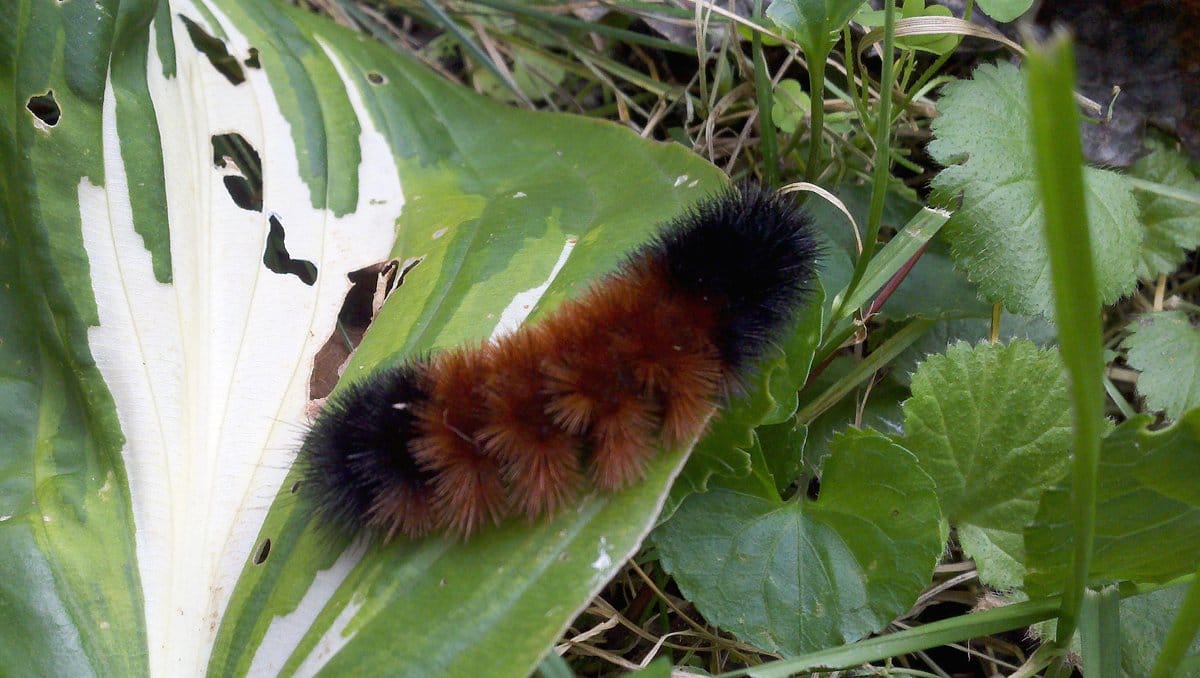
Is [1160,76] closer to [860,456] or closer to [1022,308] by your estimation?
[1022,308]

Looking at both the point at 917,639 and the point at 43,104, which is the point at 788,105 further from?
the point at 43,104

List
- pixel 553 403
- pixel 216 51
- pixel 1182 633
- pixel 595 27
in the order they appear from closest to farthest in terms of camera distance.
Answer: pixel 1182 633, pixel 553 403, pixel 216 51, pixel 595 27

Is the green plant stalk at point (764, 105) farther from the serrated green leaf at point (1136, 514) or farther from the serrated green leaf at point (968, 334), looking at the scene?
the serrated green leaf at point (1136, 514)

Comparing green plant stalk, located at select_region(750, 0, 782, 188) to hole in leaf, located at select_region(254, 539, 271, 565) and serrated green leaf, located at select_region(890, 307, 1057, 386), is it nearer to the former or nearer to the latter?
serrated green leaf, located at select_region(890, 307, 1057, 386)

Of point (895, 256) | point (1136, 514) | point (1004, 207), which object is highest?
point (1004, 207)

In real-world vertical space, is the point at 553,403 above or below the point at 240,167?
below

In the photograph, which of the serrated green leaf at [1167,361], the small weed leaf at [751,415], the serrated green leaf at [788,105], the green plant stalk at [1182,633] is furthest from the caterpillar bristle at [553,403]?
the serrated green leaf at [1167,361]

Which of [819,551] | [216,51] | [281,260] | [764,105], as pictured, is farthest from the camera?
[764,105]

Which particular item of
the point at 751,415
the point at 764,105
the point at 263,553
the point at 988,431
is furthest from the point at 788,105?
the point at 263,553
